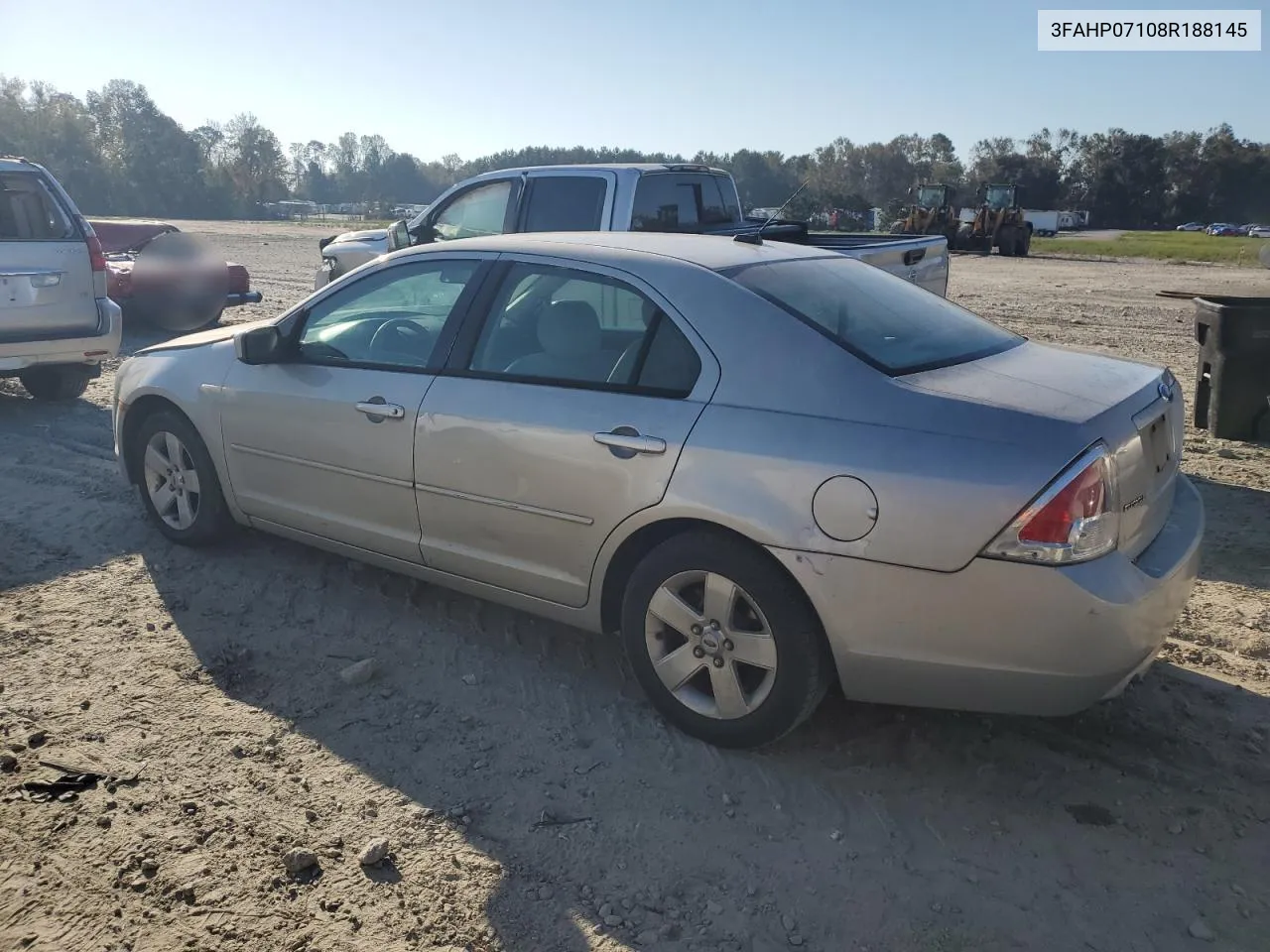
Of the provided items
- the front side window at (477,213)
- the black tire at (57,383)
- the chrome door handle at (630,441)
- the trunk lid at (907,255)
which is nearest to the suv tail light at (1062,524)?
the chrome door handle at (630,441)

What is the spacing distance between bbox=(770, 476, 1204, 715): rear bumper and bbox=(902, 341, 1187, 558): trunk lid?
0.19 meters

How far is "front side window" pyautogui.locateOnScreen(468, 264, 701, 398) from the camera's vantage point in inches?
135

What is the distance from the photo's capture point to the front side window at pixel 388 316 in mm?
4125

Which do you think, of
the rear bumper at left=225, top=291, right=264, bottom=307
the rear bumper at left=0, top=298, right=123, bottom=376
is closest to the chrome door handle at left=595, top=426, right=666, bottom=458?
the rear bumper at left=0, top=298, right=123, bottom=376

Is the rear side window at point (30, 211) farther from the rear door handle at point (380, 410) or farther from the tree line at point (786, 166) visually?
the tree line at point (786, 166)

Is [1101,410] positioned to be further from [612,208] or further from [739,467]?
[612,208]

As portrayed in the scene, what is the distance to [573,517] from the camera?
11.6 ft

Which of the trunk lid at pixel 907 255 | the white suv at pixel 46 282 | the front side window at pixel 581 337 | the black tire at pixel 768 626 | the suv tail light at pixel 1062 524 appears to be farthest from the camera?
the white suv at pixel 46 282

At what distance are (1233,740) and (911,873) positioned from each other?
138 centimetres

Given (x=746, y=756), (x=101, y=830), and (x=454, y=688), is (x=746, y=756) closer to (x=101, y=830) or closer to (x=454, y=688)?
(x=454, y=688)

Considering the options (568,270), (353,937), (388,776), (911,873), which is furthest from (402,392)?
(911,873)

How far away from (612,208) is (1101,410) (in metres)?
5.81

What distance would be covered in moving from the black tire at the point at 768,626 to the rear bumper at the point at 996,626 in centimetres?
7

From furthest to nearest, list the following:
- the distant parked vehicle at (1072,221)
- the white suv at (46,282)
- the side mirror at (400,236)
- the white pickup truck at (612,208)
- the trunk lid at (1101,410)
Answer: the distant parked vehicle at (1072,221) → the side mirror at (400,236) → the white pickup truck at (612,208) → the white suv at (46,282) → the trunk lid at (1101,410)
